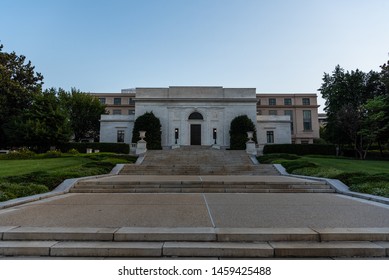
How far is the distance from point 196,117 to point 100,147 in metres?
13.3

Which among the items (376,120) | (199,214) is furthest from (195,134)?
(199,214)

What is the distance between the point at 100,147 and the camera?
3016 cm

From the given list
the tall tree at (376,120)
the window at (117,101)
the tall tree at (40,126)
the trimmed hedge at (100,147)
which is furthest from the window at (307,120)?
the tall tree at (40,126)

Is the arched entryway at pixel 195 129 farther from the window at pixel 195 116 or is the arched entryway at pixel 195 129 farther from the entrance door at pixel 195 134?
the window at pixel 195 116

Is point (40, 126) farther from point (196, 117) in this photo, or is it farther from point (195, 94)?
point (195, 94)

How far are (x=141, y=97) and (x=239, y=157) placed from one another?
18.2 m

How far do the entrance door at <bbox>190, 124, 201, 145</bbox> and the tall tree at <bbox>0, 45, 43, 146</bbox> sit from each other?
20.9 metres

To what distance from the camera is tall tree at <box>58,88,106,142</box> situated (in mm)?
42594

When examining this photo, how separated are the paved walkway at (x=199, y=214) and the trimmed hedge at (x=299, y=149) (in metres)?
21.6

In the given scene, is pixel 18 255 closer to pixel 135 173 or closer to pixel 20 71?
pixel 135 173

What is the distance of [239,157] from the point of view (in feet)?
77.0

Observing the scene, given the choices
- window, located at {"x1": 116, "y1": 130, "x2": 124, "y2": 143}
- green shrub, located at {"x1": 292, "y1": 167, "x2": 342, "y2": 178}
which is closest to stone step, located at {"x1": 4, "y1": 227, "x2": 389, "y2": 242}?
green shrub, located at {"x1": 292, "y1": 167, "x2": 342, "y2": 178}

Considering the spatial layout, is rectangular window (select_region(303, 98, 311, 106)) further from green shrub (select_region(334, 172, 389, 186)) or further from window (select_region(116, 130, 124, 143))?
green shrub (select_region(334, 172, 389, 186))
